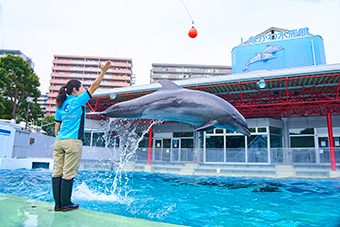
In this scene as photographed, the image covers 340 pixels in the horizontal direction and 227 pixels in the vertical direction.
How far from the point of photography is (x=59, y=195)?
10.3 ft

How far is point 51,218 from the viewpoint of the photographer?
8.73ft

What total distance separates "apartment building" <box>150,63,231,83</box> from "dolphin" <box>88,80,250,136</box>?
65.6 m

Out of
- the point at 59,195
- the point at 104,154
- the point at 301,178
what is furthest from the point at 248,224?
the point at 104,154

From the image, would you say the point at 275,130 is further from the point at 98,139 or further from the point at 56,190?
the point at 56,190

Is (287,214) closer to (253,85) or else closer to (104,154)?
(253,85)

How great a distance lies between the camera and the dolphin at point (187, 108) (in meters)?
3.78

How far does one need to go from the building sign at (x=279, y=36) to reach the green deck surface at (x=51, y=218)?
24.1 m

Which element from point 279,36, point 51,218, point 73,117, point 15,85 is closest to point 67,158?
point 73,117

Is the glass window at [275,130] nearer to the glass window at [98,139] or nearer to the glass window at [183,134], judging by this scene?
the glass window at [183,134]

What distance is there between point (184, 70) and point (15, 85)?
47.8m

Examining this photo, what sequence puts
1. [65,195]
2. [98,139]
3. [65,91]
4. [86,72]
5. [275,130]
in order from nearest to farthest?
[65,195]
[65,91]
[275,130]
[98,139]
[86,72]

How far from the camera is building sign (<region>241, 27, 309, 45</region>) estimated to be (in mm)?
21719

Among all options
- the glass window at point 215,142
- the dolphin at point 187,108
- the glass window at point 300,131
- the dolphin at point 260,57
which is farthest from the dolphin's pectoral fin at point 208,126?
the dolphin at point 260,57

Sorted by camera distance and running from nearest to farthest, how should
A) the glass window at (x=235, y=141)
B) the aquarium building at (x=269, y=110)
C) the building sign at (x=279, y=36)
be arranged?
the aquarium building at (x=269, y=110), the glass window at (x=235, y=141), the building sign at (x=279, y=36)
